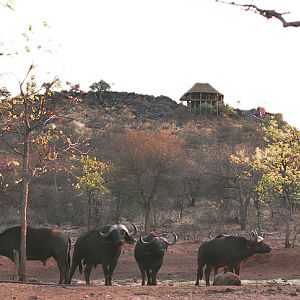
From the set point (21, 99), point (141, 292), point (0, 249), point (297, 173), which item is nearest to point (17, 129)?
point (21, 99)

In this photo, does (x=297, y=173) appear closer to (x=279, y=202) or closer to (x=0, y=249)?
(x=0, y=249)

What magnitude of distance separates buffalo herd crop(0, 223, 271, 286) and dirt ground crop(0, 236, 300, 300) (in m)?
0.80

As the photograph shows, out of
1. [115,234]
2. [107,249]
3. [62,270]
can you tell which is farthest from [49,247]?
[115,234]

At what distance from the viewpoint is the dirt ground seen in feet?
36.9

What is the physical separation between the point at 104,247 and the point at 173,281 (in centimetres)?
519

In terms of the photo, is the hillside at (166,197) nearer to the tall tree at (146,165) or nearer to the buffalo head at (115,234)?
the tall tree at (146,165)

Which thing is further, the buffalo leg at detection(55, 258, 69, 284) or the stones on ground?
the buffalo leg at detection(55, 258, 69, 284)

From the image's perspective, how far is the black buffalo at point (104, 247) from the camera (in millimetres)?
16297

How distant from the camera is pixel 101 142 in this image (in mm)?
66188

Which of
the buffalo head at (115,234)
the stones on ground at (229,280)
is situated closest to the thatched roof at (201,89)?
the buffalo head at (115,234)

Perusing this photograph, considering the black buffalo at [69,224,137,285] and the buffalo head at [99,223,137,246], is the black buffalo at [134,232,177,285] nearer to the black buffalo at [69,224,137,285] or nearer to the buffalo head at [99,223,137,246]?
the black buffalo at [69,224,137,285]

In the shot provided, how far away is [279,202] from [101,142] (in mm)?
27047

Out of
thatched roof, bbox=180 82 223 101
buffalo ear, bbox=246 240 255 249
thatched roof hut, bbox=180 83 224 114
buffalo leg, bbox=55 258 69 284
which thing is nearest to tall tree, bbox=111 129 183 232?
buffalo ear, bbox=246 240 255 249

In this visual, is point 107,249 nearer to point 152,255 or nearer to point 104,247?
point 104,247
